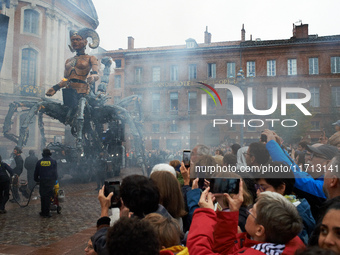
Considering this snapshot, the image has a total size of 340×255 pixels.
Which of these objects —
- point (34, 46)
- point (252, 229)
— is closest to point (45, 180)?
point (252, 229)

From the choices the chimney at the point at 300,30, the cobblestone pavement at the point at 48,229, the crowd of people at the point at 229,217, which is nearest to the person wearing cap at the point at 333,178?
the crowd of people at the point at 229,217

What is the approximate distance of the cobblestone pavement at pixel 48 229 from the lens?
398cm

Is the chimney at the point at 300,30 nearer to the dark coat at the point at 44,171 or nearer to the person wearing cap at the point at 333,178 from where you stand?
the person wearing cap at the point at 333,178

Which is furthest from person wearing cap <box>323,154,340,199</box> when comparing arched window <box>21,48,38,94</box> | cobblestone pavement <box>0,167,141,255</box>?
arched window <box>21,48,38,94</box>

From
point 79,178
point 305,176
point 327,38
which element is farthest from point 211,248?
point 79,178

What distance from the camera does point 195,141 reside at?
3.51 meters

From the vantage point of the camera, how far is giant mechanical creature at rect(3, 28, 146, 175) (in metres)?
9.92

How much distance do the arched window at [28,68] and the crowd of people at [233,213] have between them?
1025 cm

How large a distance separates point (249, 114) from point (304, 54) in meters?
5.80

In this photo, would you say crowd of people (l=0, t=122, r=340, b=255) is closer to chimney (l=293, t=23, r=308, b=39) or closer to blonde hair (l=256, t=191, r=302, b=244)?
blonde hair (l=256, t=191, r=302, b=244)

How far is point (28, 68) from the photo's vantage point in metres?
11.3

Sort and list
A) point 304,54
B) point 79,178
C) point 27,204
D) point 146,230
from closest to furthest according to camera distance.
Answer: point 146,230 < point 27,204 < point 304,54 < point 79,178

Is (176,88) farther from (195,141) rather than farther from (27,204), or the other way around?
(195,141)

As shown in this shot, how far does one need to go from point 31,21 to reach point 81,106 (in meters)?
4.27
